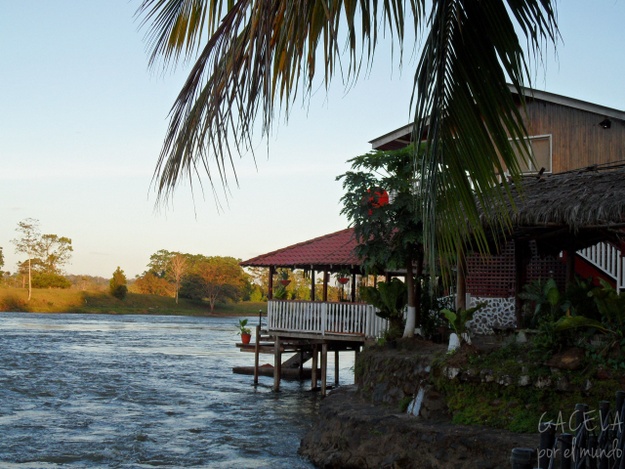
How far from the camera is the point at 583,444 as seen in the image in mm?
3408

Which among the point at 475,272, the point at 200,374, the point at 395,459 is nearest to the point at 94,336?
the point at 200,374

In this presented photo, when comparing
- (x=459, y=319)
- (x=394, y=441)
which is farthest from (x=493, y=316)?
(x=394, y=441)

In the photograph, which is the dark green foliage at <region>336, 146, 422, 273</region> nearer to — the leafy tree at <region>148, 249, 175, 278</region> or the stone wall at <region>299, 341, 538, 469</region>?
the stone wall at <region>299, 341, 538, 469</region>

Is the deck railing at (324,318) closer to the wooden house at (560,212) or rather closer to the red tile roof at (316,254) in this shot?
the red tile roof at (316,254)

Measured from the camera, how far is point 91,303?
90625mm

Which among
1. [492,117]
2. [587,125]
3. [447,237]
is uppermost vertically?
[587,125]

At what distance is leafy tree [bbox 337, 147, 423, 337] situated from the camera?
15.9m

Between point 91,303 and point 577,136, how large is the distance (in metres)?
80.5

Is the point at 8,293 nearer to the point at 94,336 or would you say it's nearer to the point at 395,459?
the point at 94,336

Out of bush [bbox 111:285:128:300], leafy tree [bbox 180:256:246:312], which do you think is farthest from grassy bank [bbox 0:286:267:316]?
leafy tree [bbox 180:256:246:312]

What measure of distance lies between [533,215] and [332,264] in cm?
983

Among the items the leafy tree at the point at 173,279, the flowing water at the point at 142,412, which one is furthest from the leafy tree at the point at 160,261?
the flowing water at the point at 142,412

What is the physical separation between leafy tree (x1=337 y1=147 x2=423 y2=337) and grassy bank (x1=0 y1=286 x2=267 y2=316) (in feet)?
254

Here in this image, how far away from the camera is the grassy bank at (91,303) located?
8650 cm
